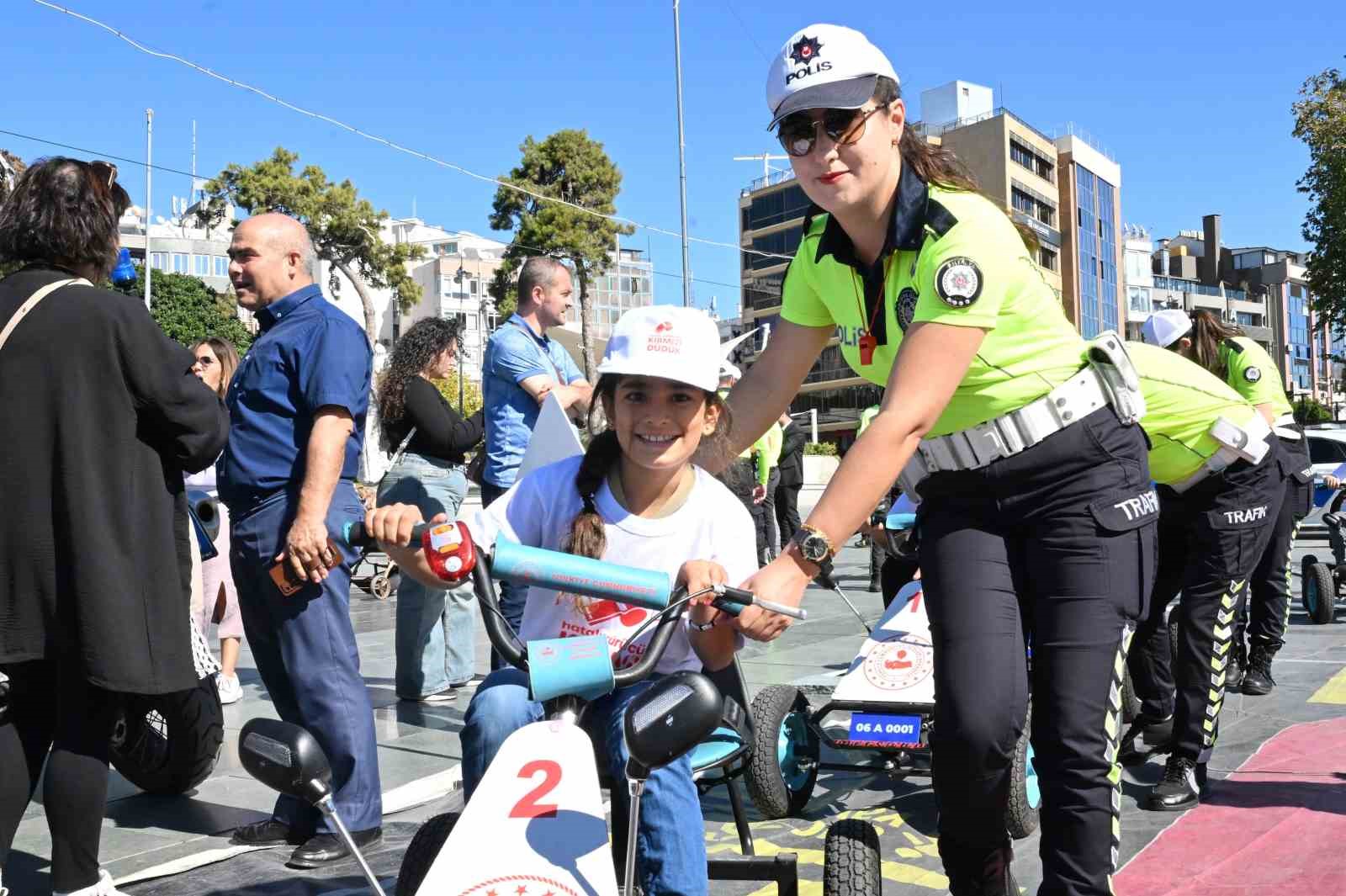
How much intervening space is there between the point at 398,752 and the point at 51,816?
2.32 meters

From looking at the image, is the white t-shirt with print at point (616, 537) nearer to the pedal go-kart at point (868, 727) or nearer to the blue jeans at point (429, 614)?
the pedal go-kart at point (868, 727)

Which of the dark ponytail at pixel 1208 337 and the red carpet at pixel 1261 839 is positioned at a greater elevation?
the dark ponytail at pixel 1208 337

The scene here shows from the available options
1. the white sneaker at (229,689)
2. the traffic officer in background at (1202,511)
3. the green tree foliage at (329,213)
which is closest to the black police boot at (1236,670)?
the traffic officer in background at (1202,511)

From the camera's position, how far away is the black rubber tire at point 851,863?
286cm

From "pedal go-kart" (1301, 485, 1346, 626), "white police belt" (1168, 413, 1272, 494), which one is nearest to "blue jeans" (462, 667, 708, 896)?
"white police belt" (1168, 413, 1272, 494)

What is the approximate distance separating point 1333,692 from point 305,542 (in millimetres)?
5478

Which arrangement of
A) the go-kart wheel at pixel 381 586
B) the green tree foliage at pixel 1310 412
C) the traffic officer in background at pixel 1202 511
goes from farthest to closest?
the green tree foliage at pixel 1310 412 → the go-kart wheel at pixel 381 586 → the traffic officer in background at pixel 1202 511

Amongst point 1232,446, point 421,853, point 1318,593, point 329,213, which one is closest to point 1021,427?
point 421,853

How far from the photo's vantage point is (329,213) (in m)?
48.7

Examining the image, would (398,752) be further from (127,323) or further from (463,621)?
(127,323)

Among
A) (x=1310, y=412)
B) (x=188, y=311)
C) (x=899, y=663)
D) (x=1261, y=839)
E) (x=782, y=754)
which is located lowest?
(x=1261, y=839)

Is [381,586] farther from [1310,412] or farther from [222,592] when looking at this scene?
[1310,412]

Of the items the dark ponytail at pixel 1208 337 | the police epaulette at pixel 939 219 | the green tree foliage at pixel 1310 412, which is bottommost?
the police epaulette at pixel 939 219

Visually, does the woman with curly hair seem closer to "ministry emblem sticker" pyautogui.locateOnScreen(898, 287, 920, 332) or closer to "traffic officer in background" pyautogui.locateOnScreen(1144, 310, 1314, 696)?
"traffic officer in background" pyautogui.locateOnScreen(1144, 310, 1314, 696)
